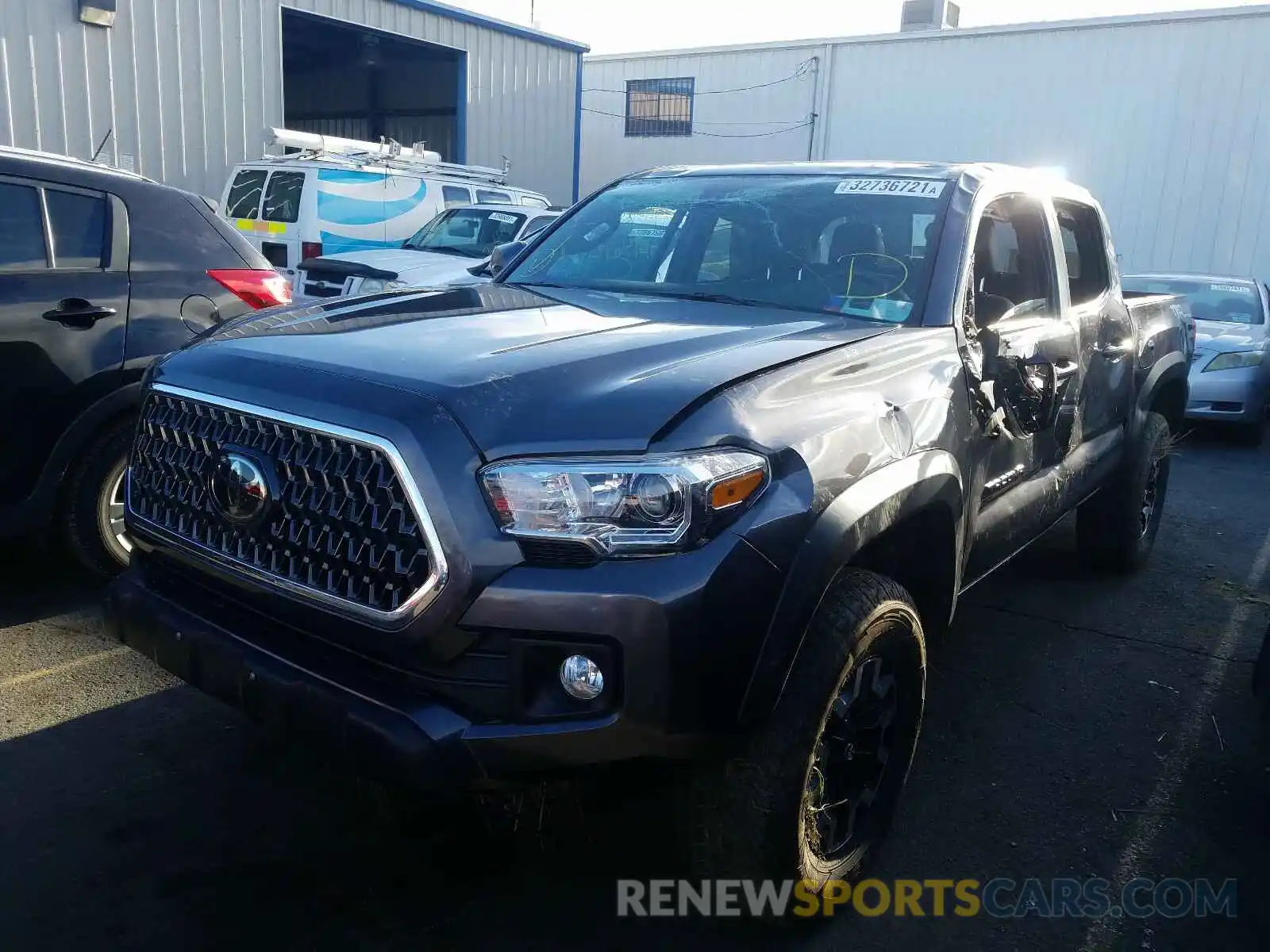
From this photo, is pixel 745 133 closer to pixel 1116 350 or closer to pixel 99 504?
pixel 1116 350

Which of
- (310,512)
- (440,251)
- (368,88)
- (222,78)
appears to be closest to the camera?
(310,512)

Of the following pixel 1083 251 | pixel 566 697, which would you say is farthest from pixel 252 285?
pixel 1083 251

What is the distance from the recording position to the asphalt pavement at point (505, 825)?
8.34ft

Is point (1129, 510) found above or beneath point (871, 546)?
beneath

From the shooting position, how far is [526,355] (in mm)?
2387

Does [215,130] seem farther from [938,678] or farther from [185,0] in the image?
[938,678]

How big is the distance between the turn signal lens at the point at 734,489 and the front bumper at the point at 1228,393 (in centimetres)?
878

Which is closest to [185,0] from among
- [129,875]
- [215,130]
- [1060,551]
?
[215,130]

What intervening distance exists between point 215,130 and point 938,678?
521 inches

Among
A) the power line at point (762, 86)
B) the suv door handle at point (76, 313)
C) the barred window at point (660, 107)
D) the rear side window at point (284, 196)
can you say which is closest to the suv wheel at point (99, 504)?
the suv door handle at point (76, 313)

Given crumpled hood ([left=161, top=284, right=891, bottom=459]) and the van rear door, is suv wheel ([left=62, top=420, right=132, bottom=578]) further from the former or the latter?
the van rear door

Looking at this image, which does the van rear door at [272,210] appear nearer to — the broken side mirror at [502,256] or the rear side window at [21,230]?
the rear side window at [21,230]

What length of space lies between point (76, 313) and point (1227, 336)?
9.54 metres

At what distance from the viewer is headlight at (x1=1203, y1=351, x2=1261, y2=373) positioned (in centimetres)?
965
